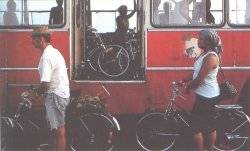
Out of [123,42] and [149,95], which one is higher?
[123,42]

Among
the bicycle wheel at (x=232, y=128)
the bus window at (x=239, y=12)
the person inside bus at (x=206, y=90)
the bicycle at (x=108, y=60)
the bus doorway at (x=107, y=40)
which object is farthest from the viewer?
the bicycle at (x=108, y=60)

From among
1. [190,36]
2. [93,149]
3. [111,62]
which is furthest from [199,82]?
[111,62]

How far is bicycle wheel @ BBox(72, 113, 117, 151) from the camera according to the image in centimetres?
865

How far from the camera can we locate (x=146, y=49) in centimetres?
905

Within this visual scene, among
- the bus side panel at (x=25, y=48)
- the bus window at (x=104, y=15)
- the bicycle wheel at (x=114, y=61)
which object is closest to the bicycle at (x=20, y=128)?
the bus side panel at (x=25, y=48)

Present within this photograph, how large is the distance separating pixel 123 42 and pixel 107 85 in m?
1.50

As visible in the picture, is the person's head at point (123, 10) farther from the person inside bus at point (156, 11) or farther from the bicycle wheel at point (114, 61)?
the person inside bus at point (156, 11)

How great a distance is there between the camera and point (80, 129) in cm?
865

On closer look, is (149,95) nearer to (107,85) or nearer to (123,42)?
(107,85)

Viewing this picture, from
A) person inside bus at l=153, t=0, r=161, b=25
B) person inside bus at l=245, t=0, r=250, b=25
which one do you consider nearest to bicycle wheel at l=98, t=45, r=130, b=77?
person inside bus at l=153, t=0, r=161, b=25

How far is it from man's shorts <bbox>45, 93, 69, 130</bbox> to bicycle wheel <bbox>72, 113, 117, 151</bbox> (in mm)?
1114

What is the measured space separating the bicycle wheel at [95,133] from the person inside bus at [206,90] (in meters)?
1.78

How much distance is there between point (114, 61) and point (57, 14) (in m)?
1.51

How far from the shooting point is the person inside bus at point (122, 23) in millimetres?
10133
